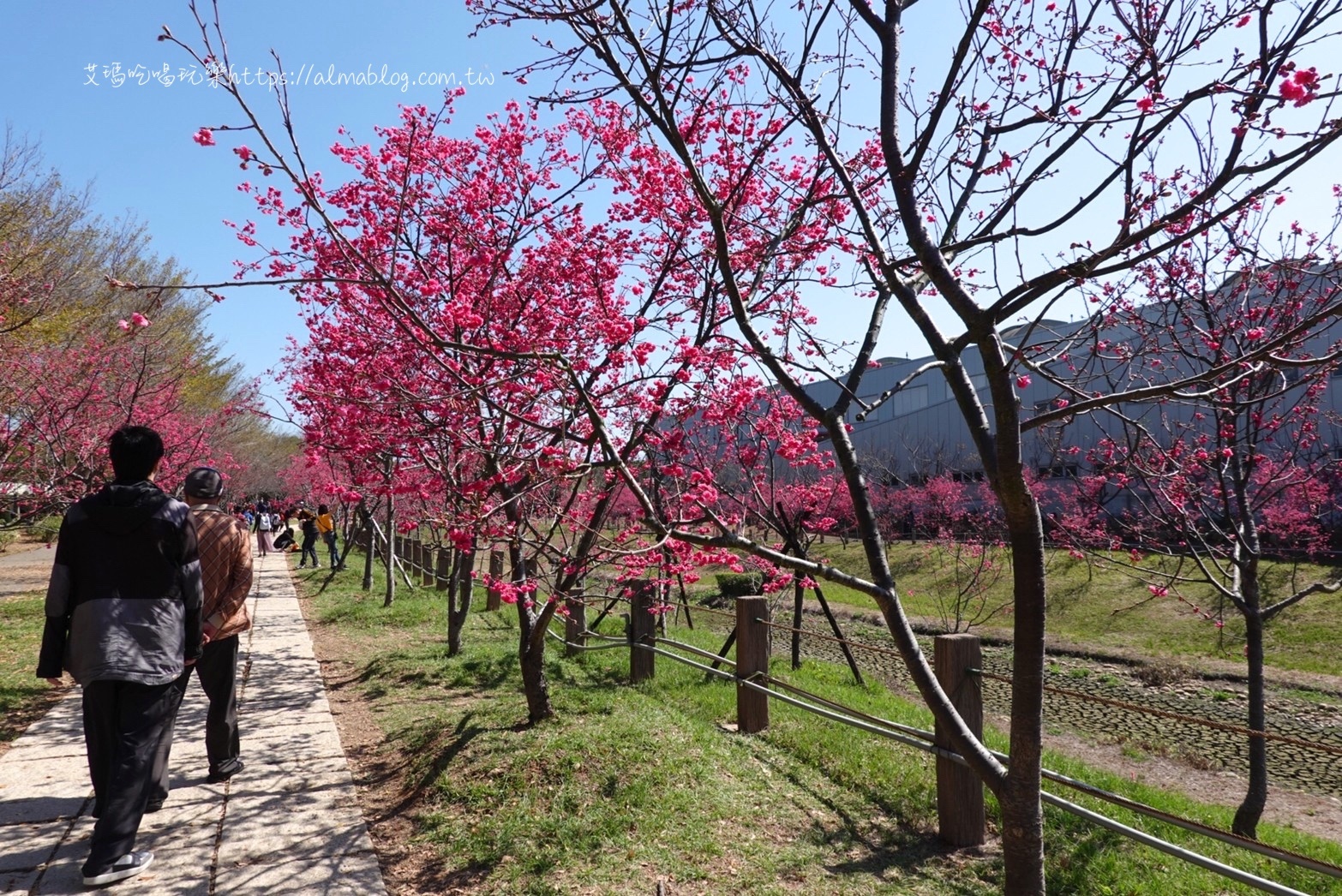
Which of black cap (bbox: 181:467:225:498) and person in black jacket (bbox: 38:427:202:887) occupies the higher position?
black cap (bbox: 181:467:225:498)

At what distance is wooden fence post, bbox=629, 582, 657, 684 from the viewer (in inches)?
279

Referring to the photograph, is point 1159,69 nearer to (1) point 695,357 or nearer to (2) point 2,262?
(1) point 695,357

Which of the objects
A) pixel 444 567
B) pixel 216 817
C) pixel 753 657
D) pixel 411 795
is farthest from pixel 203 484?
pixel 444 567

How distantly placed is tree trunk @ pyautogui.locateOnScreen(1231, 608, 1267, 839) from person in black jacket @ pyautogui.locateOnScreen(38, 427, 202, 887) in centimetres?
597

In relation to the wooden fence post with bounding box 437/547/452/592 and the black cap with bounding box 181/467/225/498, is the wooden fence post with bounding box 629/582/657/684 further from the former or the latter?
the wooden fence post with bounding box 437/547/452/592

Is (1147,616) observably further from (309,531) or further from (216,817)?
(309,531)

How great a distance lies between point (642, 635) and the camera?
23.6 feet

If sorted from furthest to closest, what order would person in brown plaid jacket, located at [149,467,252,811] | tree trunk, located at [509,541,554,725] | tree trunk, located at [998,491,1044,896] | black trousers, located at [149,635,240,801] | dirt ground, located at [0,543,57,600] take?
dirt ground, located at [0,543,57,600] < tree trunk, located at [509,541,554,725] < person in brown plaid jacket, located at [149,467,252,811] < black trousers, located at [149,635,240,801] < tree trunk, located at [998,491,1044,896]

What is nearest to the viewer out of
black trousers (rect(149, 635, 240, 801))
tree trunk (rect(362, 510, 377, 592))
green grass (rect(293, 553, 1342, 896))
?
green grass (rect(293, 553, 1342, 896))

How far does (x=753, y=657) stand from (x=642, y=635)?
1.52m

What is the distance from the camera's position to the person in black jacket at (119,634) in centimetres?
351

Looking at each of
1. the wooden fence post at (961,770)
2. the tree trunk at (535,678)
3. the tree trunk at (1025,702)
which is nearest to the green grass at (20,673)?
the tree trunk at (535,678)

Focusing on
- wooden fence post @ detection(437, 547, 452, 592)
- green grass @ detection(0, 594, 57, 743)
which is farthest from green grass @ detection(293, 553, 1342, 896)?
wooden fence post @ detection(437, 547, 452, 592)

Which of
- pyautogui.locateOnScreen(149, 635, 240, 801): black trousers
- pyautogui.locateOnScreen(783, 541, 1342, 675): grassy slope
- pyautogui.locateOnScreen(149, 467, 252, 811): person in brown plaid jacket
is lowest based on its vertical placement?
pyautogui.locateOnScreen(783, 541, 1342, 675): grassy slope
